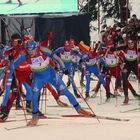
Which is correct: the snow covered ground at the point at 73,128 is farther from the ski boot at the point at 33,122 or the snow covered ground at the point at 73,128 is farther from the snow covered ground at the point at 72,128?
the ski boot at the point at 33,122

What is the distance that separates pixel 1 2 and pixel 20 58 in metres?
12.7

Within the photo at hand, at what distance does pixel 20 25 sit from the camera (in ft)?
76.2

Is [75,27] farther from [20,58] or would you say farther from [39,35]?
[20,58]

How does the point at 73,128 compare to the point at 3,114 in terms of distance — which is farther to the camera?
the point at 3,114

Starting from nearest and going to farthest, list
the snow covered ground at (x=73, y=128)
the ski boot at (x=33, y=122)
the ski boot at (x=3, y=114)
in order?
the snow covered ground at (x=73, y=128), the ski boot at (x=33, y=122), the ski boot at (x=3, y=114)

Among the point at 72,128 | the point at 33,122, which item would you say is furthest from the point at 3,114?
the point at 72,128

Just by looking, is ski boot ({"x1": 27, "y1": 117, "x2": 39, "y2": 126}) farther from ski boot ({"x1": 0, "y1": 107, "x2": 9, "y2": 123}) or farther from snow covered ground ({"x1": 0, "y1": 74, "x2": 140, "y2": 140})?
ski boot ({"x1": 0, "y1": 107, "x2": 9, "y2": 123})

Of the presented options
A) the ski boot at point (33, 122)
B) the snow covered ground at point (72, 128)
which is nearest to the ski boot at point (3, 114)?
the snow covered ground at point (72, 128)

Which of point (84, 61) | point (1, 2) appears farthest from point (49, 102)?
point (1, 2)

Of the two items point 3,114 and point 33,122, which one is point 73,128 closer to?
point 33,122

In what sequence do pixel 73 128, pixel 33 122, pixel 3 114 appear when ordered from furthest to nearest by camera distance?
pixel 3 114
pixel 33 122
pixel 73 128

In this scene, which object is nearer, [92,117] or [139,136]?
[139,136]

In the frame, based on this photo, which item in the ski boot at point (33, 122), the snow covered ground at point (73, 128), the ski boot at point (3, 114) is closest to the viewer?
the snow covered ground at point (73, 128)

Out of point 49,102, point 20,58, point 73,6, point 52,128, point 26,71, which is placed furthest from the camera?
point 73,6
